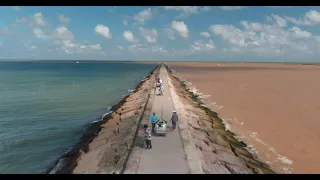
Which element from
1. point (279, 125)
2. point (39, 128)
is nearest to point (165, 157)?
point (279, 125)

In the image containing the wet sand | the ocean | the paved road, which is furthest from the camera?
the ocean

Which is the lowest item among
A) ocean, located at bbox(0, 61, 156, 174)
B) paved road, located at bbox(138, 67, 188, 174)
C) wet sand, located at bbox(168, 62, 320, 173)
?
ocean, located at bbox(0, 61, 156, 174)

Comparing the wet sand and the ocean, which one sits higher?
the wet sand

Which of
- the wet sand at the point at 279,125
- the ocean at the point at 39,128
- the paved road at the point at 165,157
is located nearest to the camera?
the paved road at the point at 165,157

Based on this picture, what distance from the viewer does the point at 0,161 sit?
14312mm

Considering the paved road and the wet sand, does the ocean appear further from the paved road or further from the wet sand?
the wet sand

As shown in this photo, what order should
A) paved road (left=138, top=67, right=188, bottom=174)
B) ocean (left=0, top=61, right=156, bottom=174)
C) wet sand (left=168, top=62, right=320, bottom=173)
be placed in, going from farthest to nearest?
ocean (left=0, top=61, right=156, bottom=174) → wet sand (left=168, top=62, right=320, bottom=173) → paved road (left=138, top=67, right=188, bottom=174)

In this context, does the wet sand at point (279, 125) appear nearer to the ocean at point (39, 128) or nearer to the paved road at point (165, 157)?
the paved road at point (165, 157)

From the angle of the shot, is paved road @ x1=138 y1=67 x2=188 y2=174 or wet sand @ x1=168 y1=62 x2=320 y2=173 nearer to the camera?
paved road @ x1=138 y1=67 x2=188 y2=174

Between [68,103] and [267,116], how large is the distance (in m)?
20.0

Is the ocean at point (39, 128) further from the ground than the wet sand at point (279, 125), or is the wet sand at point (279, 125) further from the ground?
the wet sand at point (279, 125)

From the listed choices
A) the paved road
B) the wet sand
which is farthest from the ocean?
the wet sand

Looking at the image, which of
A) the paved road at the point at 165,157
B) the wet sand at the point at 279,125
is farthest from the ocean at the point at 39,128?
the wet sand at the point at 279,125
